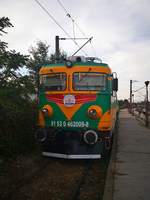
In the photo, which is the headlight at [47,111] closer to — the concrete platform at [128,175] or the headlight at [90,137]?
the headlight at [90,137]

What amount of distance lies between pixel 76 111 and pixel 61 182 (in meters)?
2.66

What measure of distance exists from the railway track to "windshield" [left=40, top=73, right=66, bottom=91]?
85.6 inches

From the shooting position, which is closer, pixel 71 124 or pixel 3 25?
pixel 3 25

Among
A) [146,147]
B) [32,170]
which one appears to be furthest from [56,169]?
[146,147]

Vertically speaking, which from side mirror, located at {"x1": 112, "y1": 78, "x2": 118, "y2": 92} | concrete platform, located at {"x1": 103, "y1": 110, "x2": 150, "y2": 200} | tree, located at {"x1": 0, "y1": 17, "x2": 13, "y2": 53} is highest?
tree, located at {"x1": 0, "y1": 17, "x2": 13, "y2": 53}

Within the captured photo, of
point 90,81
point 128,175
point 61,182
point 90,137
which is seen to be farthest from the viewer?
point 90,81

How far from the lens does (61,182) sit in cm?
848

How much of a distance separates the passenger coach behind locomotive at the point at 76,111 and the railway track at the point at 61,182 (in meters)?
0.44

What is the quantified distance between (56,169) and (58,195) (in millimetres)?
2592

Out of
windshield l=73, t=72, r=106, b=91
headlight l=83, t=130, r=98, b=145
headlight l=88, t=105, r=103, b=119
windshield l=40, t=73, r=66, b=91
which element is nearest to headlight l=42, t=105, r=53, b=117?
windshield l=40, t=73, r=66, b=91

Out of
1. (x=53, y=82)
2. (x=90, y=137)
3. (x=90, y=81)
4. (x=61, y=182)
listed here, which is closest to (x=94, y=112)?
(x=90, y=137)

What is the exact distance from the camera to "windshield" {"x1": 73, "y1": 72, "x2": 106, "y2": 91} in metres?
10.8

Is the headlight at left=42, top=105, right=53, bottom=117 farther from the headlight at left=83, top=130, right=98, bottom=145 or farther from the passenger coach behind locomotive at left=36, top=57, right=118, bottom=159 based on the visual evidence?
the headlight at left=83, top=130, right=98, bottom=145

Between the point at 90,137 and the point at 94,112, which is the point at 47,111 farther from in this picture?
the point at 90,137
